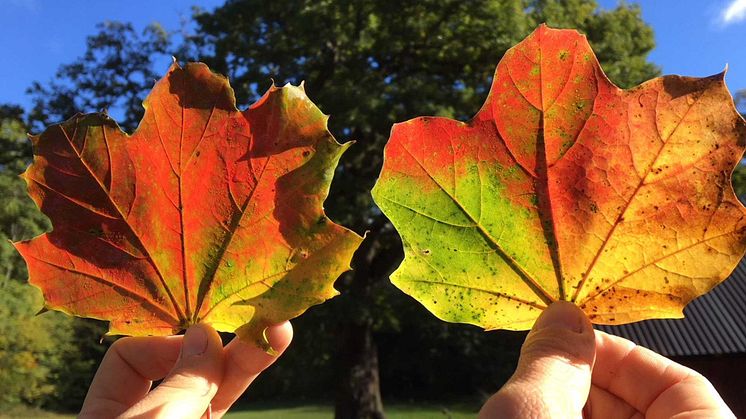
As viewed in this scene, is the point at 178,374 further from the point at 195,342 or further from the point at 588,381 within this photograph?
the point at 588,381

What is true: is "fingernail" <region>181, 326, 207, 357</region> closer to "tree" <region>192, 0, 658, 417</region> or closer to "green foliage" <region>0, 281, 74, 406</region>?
"tree" <region>192, 0, 658, 417</region>

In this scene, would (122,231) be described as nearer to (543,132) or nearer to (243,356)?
(243,356)

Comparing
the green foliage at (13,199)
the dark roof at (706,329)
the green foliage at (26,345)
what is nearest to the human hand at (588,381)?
the dark roof at (706,329)

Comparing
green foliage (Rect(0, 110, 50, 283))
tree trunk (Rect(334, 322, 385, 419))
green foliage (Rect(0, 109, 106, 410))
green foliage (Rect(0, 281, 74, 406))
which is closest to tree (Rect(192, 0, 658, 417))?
tree trunk (Rect(334, 322, 385, 419))

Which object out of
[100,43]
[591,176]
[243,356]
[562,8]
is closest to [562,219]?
[591,176]

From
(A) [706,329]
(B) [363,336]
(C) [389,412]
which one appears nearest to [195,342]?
(A) [706,329]

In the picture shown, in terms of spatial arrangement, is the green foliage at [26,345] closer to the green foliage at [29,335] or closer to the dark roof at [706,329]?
the green foliage at [29,335]
